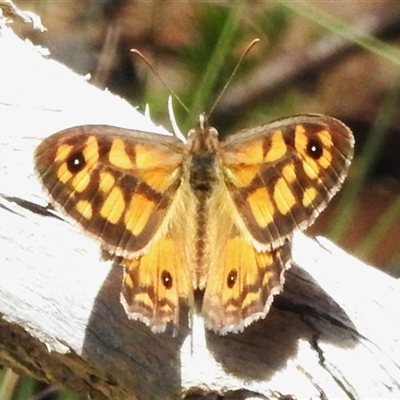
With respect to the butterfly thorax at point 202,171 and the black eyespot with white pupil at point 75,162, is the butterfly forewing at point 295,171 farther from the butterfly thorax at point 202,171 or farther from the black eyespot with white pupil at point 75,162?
the black eyespot with white pupil at point 75,162

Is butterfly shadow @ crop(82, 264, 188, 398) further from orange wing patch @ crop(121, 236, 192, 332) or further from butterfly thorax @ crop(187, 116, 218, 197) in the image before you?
butterfly thorax @ crop(187, 116, 218, 197)

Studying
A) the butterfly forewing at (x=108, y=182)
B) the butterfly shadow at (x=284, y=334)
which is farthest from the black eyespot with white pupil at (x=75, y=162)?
the butterfly shadow at (x=284, y=334)

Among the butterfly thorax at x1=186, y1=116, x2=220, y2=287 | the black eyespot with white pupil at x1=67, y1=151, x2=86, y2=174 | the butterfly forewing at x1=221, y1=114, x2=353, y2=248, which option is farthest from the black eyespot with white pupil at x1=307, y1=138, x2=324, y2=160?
the black eyespot with white pupil at x1=67, y1=151, x2=86, y2=174

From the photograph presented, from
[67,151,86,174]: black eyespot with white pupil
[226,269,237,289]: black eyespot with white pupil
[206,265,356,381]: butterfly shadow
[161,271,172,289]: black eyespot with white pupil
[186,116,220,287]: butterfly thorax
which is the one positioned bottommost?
[206,265,356,381]: butterfly shadow

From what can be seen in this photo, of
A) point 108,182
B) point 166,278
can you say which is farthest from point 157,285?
point 108,182

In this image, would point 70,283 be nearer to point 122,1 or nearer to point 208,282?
point 208,282

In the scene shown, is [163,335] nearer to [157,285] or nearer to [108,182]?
[157,285]

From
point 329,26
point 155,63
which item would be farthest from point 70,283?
point 155,63
